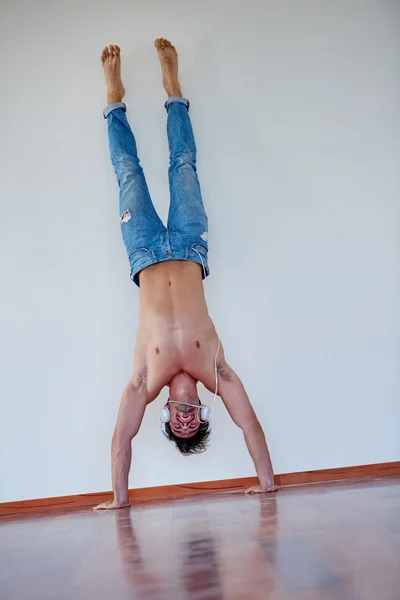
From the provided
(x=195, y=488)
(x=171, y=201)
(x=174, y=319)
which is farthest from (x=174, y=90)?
(x=195, y=488)

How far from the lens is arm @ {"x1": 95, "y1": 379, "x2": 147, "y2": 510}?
2906 mm

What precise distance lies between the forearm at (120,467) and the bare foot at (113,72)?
188 cm

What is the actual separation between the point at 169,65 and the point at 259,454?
2.22 metres

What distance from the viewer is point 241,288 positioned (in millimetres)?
3586

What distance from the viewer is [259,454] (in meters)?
2.92

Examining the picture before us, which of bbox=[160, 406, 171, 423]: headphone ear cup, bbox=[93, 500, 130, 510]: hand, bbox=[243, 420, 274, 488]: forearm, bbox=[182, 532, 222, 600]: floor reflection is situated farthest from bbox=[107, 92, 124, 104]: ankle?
bbox=[182, 532, 222, 600]: floor reflection

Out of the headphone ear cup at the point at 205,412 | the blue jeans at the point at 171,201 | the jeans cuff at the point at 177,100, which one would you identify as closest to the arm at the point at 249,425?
the headphone ear cup at the point at 205,412

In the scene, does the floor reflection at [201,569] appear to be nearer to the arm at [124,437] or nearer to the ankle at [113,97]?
the arm at [124,437]

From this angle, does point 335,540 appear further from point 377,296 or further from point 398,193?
point 398,193

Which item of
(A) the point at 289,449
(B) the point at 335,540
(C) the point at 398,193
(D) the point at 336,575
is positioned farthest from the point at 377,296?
(D) the point at 336,575

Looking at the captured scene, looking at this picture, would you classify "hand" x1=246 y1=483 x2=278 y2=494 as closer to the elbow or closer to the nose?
the nose

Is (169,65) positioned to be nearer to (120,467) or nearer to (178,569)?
(120,467)

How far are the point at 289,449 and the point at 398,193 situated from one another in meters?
1.63

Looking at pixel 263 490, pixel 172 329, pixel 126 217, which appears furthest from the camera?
pixel 126 217
